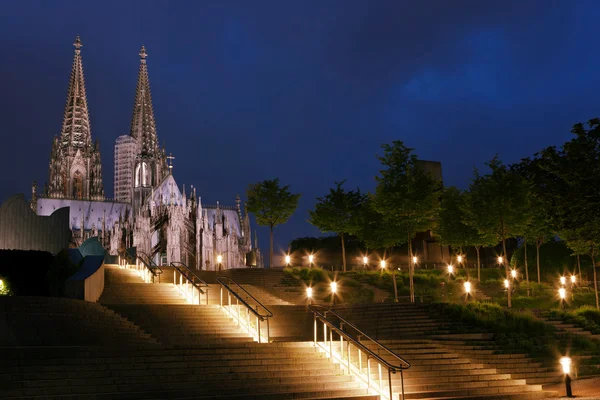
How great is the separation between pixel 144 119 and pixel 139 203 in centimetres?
2047

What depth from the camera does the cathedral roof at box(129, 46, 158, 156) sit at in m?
105

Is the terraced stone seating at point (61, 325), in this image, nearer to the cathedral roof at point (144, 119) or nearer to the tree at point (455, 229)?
the tree at point (455, 229)

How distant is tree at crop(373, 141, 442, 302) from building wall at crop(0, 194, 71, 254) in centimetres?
1426

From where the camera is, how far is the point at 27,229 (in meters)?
28.5

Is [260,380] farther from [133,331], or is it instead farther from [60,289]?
[60,289]

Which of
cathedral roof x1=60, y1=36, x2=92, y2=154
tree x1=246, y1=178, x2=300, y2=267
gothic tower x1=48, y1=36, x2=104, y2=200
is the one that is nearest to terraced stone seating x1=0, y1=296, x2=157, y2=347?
tree x1=246, y1=178, x2=300, y2=267

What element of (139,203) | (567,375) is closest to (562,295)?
(567,375)

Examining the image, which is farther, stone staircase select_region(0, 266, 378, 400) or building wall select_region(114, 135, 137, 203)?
building wall select_region(114, 135, 137, 203)

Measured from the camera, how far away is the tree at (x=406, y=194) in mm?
30969

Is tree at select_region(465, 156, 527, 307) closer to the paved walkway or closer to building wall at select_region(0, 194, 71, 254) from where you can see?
the paved walkway

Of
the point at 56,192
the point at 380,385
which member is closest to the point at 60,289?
the point at 380,385

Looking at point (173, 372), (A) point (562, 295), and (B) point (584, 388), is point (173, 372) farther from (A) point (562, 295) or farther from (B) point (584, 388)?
(A) point (562, 295)

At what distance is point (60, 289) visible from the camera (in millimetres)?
24797

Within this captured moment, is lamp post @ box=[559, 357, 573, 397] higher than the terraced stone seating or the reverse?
the reverse
